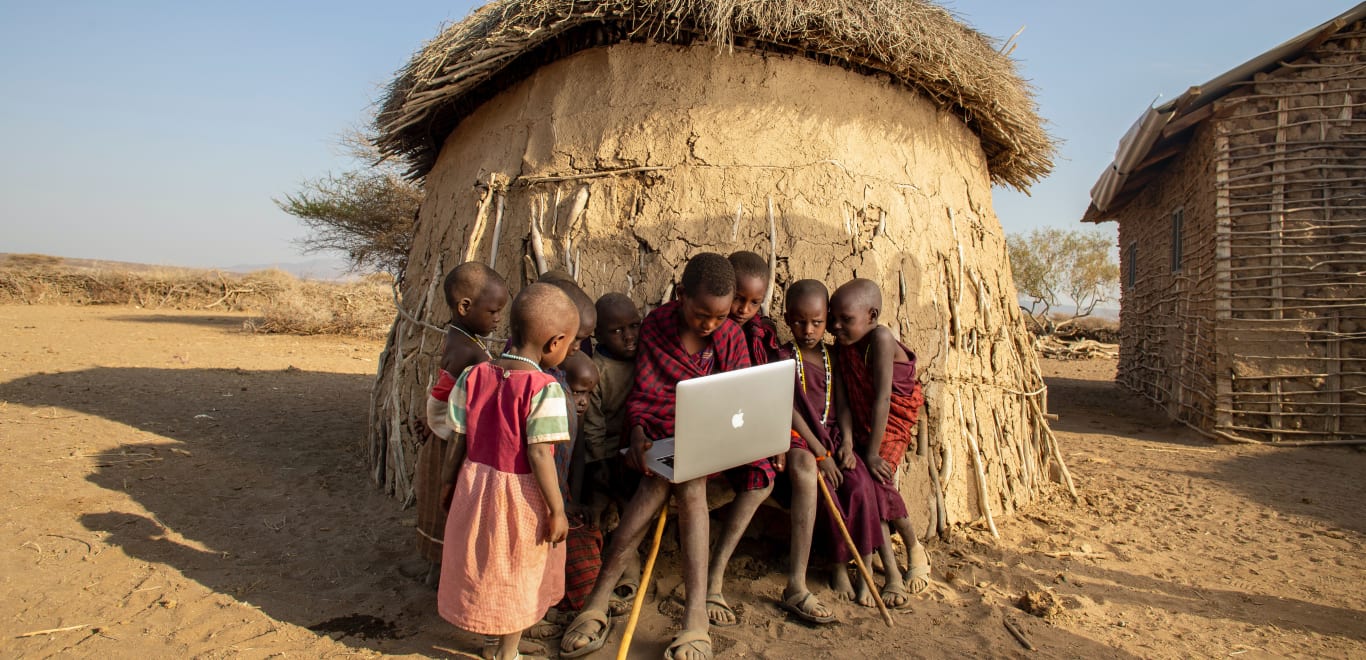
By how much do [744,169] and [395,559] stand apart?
8.65 ft

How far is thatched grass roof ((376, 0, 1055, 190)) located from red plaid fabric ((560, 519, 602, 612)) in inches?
99.2

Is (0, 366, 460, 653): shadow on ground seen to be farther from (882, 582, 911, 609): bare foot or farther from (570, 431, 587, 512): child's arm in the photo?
(882, 582, 911, 609): bare foot

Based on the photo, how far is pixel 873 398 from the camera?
3.35m

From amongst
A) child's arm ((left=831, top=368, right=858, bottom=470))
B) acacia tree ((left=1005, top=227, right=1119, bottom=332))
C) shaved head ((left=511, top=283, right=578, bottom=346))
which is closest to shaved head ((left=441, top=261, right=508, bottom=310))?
shaved head ((left=511, top=283, right=578, bottom=346))

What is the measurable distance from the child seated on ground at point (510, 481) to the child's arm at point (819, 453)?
1133 millimetres

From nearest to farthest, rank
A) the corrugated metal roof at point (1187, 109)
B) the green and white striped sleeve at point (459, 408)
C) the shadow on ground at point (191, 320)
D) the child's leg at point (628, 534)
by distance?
the green and white striped sleeve at point (459, 408)
the child's leg at point (628, 534)
the corrugated metal roof at point (1187, 109)
the shadow on ground at point (191, 320)

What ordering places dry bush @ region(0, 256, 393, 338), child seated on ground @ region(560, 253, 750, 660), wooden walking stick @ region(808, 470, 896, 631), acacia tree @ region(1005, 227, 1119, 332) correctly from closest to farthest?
1. child seated on ground @ region(560, 253, 750, 660)
2. wooden walking stick @ region(808, 470, 896, 631)
3. dry bush @ region(0, 256, 393, 338)
4. acacia tree @ region(1005, 227, 1119, 332)

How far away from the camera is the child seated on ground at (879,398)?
3.29 metres

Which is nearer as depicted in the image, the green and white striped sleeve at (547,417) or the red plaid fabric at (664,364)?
the green and white striped sleeve at (547,417)

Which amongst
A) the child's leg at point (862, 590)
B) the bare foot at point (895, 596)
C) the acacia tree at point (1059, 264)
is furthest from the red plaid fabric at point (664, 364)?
the acacia tree at point (1059, 264)

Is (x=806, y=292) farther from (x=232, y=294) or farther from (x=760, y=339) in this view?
(x=232, y=294)

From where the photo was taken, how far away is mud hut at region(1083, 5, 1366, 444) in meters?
6.50

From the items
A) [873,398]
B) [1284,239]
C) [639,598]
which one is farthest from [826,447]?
[1284,239]

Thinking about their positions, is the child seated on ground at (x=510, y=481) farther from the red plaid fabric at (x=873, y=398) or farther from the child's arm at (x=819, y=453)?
the red plaid fabric at (x=873, y=398)
